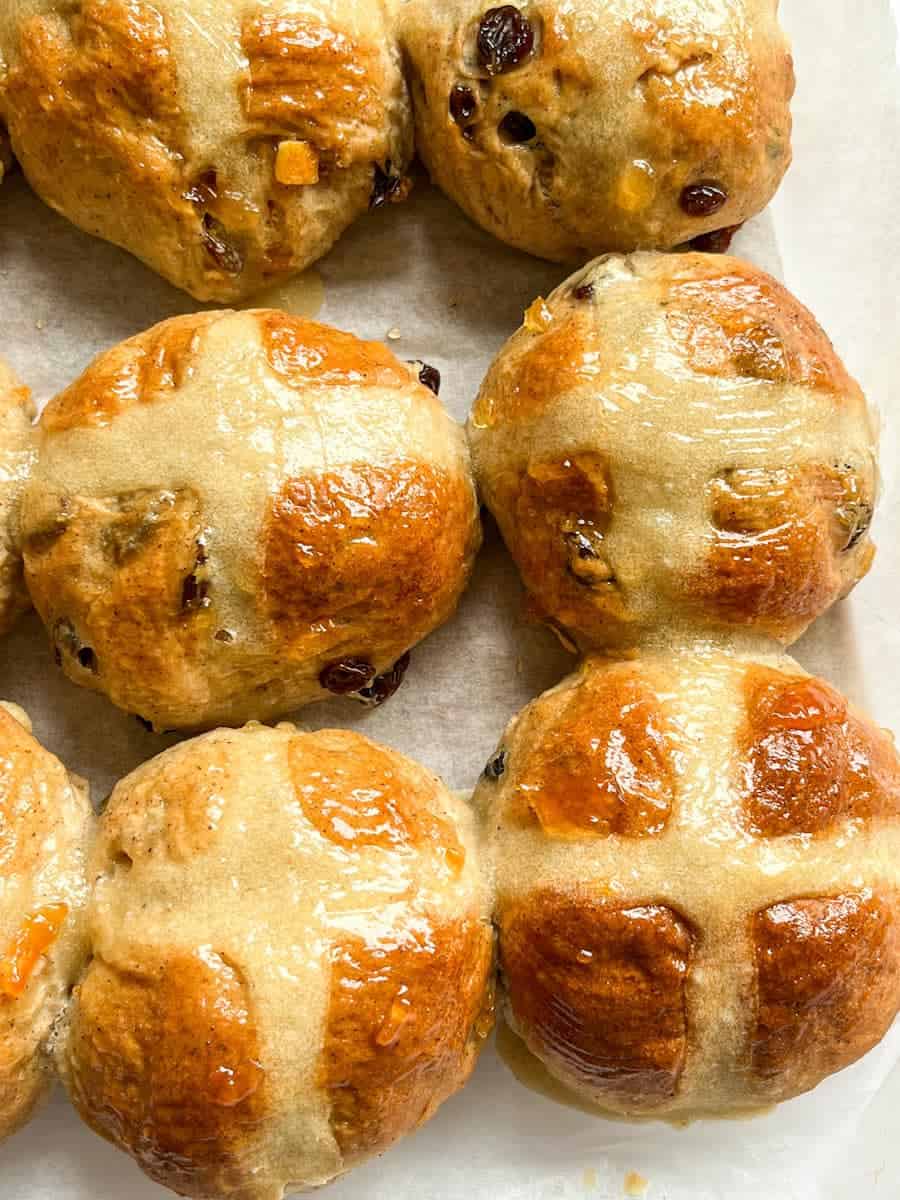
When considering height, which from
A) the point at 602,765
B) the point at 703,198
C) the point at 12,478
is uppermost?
the point at 703,198

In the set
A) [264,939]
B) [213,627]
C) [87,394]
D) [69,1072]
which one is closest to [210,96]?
[87,394]

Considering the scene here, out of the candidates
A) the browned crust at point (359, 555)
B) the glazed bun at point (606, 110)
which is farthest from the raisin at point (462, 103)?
the browned crust at point (359, 555)

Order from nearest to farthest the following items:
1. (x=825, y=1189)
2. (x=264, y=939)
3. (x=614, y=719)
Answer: (x=264, y=939) < (x=614, y=719) < (x=825, y=1189)

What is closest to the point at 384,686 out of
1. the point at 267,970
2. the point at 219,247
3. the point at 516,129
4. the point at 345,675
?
the point at 345,675

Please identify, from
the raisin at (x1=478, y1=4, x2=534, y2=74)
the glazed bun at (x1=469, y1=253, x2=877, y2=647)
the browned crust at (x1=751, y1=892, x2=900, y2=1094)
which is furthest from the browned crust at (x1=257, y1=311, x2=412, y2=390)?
the browned crust at (x1=751, y1=892, x2=900, y2=1094)

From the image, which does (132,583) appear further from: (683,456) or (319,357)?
(683,456)

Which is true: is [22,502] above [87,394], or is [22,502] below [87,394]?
below

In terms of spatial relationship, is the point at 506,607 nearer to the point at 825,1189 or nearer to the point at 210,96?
the point at 210,96

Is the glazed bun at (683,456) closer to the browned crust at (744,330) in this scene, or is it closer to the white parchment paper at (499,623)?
the browned crust at (744,330)
